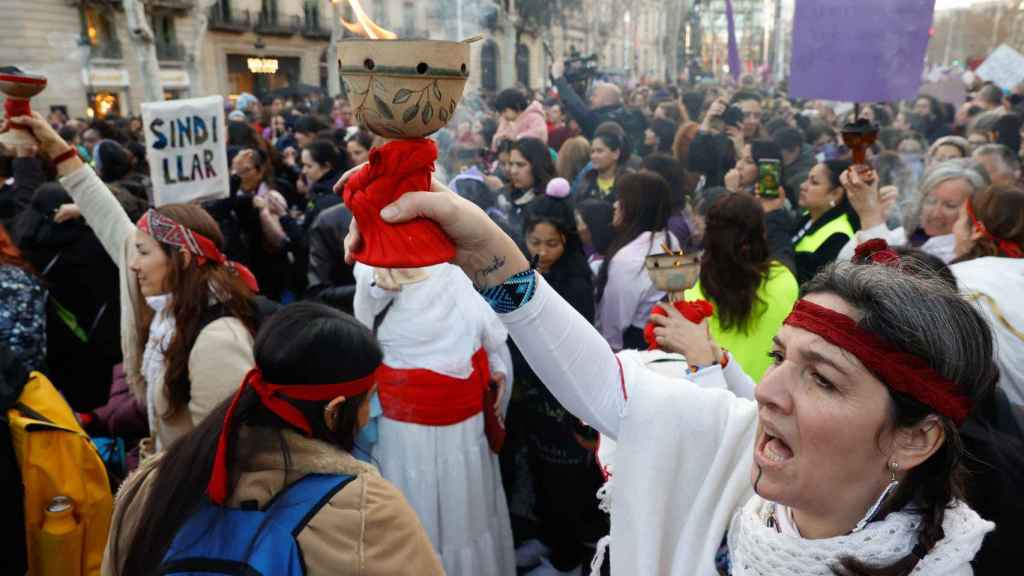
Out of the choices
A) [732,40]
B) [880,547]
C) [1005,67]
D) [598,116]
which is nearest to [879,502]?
[880,547]

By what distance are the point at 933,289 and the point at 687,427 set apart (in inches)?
23.0

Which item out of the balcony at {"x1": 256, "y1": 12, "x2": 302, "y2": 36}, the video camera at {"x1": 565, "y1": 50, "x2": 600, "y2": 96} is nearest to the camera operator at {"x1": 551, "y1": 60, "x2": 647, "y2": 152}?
the video camera at {"x1": 565, "y1": 50, "x2": 600, "y2": 96}

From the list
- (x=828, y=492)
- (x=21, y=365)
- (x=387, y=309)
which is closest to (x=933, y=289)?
(x=828, y=492)

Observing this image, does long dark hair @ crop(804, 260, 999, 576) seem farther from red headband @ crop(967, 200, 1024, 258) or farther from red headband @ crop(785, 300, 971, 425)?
red headband @ crop(967, 200, 1024, 258)

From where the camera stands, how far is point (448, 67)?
4.03 ft

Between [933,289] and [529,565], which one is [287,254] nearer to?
[529,565]

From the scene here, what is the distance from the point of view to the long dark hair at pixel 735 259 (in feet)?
10.00

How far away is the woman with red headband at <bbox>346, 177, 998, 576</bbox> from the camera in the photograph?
4.02ft

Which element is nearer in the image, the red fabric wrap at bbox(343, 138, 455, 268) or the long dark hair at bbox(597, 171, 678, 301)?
the red fabric wrap at bbox(343, 138, 455, 268)

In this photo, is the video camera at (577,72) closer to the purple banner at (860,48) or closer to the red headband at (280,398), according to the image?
the purple banner at (860,48)

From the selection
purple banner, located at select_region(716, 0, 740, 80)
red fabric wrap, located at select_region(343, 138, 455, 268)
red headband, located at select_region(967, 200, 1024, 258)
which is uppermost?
purple banner, located at select_region(716, 0, 740, 80)

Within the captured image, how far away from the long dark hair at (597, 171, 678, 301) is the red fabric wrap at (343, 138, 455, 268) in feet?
9.04

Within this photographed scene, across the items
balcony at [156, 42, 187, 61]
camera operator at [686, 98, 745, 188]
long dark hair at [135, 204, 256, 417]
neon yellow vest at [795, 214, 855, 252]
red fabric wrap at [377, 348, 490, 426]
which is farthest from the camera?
balcony at [156, 42, 187, 61]

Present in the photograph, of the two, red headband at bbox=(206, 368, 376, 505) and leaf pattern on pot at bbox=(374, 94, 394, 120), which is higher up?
leaf pattern on pot at bbox=(374, 94, 394, 120)
